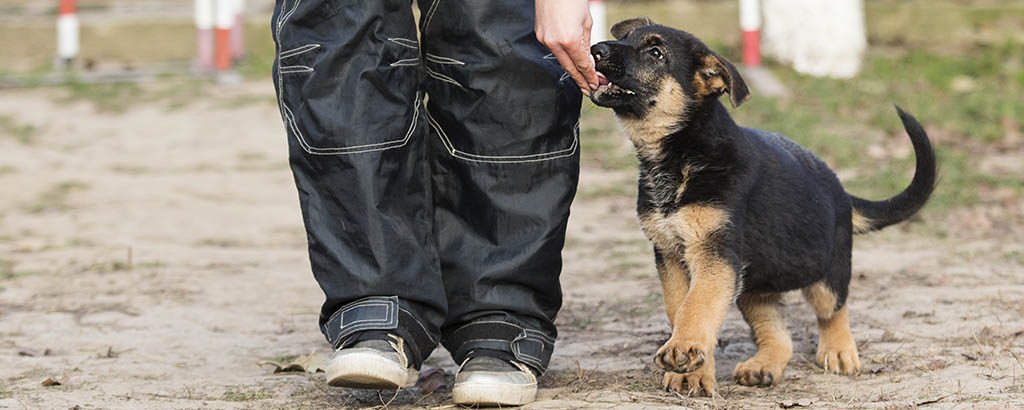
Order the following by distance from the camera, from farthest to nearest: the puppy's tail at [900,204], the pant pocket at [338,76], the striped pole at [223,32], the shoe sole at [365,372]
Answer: the striped pole at [223,32] < the puppy's tail at [900,204] < the pant pocket at [338,76] < the shoe sole at [365,372]

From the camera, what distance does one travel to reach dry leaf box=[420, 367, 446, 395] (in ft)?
9.37

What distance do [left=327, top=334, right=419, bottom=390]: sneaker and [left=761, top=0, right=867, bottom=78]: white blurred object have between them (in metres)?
6.43

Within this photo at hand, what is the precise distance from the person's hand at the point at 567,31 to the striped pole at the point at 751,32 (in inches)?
231

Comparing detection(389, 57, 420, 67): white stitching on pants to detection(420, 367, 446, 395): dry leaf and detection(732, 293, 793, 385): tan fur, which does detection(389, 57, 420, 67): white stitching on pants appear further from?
detection(732, 293, 793, 385): tan fur

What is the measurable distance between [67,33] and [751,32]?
5394mm

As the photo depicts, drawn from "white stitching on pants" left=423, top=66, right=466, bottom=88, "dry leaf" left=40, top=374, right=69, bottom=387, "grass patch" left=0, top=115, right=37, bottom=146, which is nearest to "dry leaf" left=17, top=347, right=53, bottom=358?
"dry leaf" left=40, top=374, right=69, bottom=387

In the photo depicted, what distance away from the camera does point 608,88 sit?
2883 mm

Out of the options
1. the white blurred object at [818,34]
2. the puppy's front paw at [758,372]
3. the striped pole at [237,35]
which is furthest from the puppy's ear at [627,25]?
the striped pole at [237,35]

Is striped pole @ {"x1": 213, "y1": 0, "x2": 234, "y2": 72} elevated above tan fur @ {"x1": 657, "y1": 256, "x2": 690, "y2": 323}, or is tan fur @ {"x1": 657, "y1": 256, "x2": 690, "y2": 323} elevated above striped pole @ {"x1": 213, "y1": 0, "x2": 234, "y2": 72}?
tan fur @ {"x1": 657, "y1": 256, "x2": 690, "y2": 323}

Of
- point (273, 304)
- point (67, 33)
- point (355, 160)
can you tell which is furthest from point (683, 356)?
point (67, 33)

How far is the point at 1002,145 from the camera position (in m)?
6.57

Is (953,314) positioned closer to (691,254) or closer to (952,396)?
(952,396)

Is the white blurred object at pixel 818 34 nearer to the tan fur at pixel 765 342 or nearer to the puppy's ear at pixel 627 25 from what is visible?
the puppy's ear at pixel 627 25

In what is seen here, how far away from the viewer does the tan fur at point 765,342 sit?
2.88 metres
